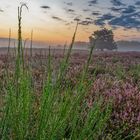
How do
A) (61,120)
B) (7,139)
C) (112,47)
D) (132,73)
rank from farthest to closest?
1. (112,47)
2. (132,73)
3. (7,139)
4. (61,120)

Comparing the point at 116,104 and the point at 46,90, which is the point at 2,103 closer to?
the point at 46,90

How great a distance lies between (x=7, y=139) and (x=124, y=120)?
114 inches

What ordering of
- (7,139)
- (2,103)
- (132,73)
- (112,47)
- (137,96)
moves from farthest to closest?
(112,47), (132,73), (137,96), (2,103), (7,139)

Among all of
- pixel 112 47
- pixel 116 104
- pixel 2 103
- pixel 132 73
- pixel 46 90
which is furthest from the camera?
pixel 112 47

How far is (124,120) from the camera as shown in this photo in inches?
224

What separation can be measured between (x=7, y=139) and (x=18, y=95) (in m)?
0.45

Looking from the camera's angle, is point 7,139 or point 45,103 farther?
point 7,139

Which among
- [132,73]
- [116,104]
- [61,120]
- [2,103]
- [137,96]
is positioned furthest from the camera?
[132,73]

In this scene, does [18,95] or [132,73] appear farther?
[132,73]

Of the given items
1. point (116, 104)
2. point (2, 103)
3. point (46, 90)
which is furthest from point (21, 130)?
point (116, 104)

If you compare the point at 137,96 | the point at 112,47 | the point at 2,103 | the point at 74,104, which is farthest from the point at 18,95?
the point at 112,47

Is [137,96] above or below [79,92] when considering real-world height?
below

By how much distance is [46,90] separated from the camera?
103 inches

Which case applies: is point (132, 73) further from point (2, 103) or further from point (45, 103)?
point (45, 103)
